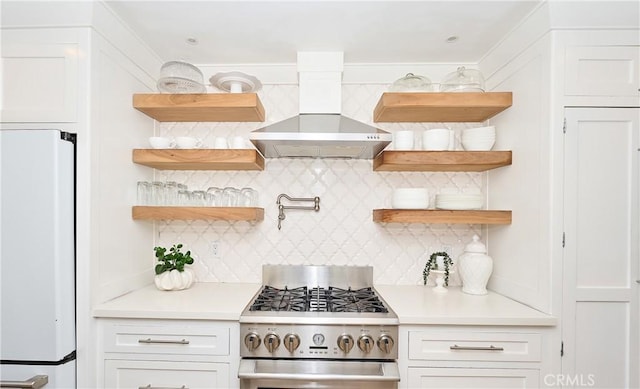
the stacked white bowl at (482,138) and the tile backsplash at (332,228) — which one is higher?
the stacked white bowl at (482,138)

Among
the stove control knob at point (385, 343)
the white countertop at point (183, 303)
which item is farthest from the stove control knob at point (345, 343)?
the white countertop at point (183, 303)

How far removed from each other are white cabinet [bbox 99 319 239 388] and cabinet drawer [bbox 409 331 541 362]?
907 millimetres

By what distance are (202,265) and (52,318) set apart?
2.93 feet

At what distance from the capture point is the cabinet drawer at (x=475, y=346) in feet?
5.24

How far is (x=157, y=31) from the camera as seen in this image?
189cm

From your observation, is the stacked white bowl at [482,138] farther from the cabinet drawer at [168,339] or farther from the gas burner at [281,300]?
the cabinet drawer at [168,339]

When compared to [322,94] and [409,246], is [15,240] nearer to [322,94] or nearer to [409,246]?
[322,94]

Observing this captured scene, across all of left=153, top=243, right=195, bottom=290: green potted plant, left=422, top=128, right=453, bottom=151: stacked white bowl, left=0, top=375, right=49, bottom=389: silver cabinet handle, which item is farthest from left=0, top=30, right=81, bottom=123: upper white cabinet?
left=422, top=128, right=453, bottom=151: stacked white bowl

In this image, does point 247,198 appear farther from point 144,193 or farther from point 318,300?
point 318,300

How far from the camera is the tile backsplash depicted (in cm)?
228

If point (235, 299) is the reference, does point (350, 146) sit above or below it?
above

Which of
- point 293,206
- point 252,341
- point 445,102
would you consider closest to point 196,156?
point 293,206

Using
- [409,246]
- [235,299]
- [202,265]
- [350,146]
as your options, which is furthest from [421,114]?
[202,265]

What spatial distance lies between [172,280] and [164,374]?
20.8 inches
